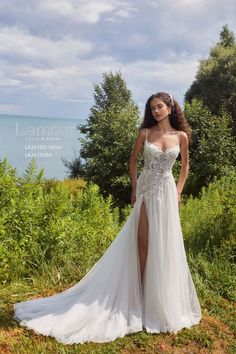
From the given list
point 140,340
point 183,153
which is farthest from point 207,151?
point 140,340

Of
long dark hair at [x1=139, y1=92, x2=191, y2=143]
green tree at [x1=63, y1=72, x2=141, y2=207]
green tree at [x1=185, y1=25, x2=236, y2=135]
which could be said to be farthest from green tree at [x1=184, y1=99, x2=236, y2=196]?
long dark hair at [x1=139, y1=92, x2=191, y2=143]

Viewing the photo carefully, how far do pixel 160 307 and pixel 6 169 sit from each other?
2.93 meters

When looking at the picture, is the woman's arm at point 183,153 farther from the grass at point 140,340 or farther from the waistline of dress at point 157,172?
the grass at point 140,340

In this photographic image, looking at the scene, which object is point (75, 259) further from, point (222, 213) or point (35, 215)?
point (222, 213)

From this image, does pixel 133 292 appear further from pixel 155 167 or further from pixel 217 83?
pixel 217 83

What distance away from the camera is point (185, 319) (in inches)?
182

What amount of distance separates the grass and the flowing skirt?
86 millimetres

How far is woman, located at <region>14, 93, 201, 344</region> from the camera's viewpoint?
4.44m

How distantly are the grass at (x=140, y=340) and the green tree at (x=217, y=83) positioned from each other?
21568mm

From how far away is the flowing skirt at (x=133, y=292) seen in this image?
4359 millimetres

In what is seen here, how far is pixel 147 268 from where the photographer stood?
15.0 ft

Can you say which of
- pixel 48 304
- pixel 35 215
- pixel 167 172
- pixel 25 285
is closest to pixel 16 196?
pixel 35 215

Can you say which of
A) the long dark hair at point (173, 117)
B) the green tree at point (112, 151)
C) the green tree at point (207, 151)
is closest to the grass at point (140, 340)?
the long dark hair at point (173, 117)

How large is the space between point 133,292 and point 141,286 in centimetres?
11
